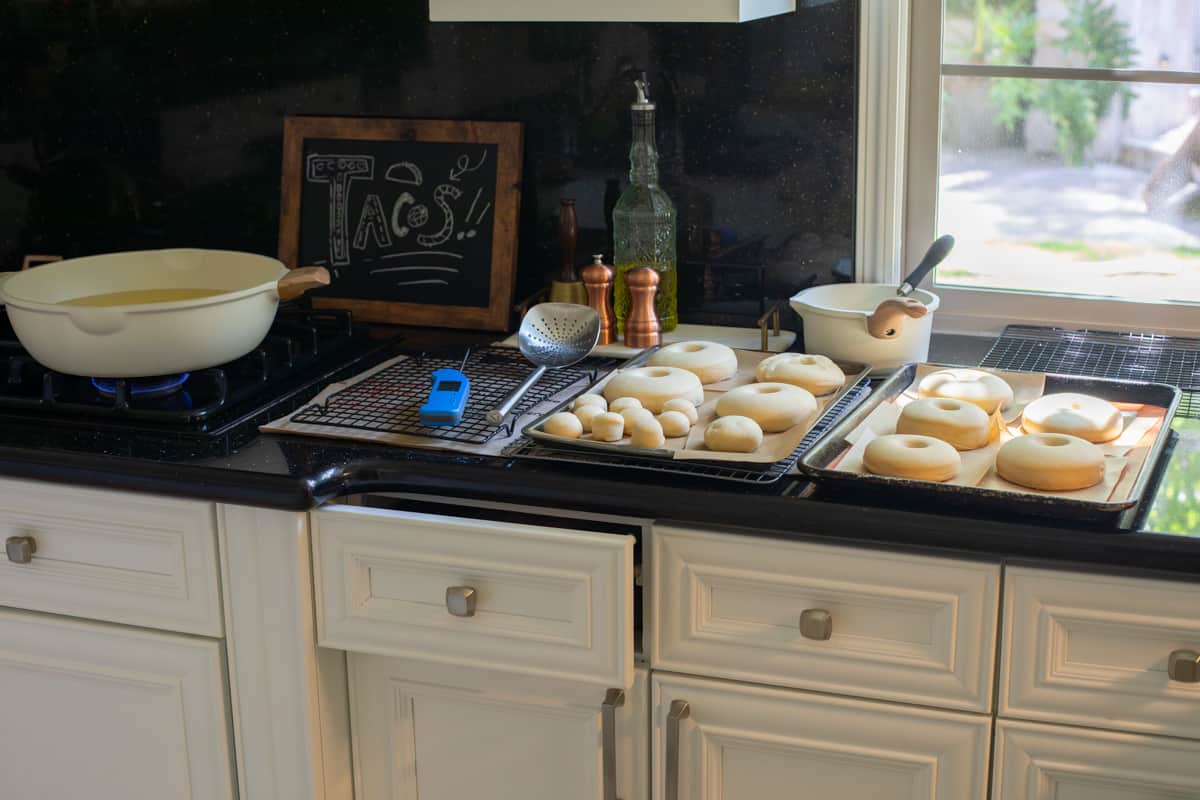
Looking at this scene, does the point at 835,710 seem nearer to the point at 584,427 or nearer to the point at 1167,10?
the point at 584,427

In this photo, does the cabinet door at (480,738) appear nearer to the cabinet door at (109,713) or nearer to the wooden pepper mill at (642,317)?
the cabinet door at (109,713)

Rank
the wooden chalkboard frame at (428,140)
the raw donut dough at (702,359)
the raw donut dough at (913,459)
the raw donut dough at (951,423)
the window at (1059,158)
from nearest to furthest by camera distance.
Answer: the raw donut dough at (913,459) → the raw donut dough at (951,423) → the raw donut dough at (702,359) → the window at (1059,158) → the wooden chalkboard frame at (428,140)

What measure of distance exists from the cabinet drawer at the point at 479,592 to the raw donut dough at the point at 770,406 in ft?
0.78

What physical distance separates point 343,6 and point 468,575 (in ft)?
3.48

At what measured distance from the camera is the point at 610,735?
1560mm

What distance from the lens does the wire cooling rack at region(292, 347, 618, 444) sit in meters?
1.69

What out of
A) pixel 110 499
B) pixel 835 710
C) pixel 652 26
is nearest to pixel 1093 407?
pixel 835 710

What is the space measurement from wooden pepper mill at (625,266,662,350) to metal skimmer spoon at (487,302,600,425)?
0.10 metres

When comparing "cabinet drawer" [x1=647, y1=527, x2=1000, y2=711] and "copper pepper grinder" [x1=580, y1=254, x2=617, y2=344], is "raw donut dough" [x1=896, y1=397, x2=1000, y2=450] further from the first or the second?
"copper pepper grinder" [x1=580, y1=254, x2=617, y2=344]

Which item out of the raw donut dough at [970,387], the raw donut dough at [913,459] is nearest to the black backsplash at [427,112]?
the raw donut dough at [970,387]

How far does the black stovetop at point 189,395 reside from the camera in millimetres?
1712

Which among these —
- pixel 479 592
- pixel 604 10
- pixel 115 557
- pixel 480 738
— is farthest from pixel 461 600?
pixel 604 10

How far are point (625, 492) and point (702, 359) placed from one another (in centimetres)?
35

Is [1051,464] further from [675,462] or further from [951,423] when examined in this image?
[675,462]
